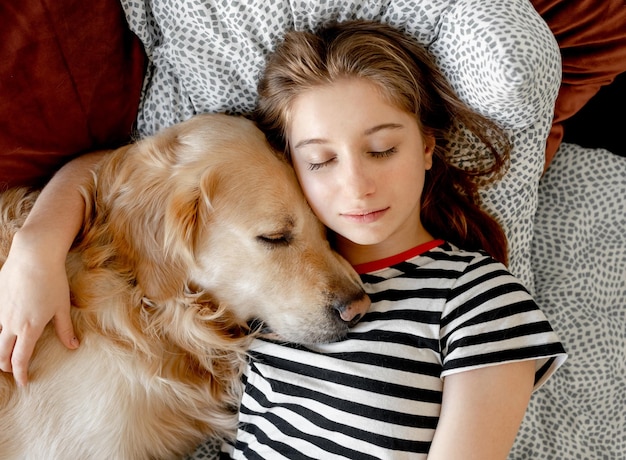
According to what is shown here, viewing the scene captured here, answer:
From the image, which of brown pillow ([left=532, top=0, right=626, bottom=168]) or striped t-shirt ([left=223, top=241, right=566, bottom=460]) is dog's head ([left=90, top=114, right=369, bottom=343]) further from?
brown pillow ([left=532, top=0, right=626, bottom=168])

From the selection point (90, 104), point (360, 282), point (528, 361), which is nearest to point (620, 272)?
point (528, 361)

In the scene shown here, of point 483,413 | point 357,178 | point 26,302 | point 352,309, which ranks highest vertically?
point 357,178

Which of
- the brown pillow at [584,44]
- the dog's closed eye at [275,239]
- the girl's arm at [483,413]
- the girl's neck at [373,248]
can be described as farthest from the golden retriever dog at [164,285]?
the brown pillow at [584,44]

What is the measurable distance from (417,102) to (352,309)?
50cm

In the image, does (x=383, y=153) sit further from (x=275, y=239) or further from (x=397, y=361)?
(x=397, y=361)

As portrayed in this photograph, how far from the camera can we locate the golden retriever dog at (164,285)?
1.37 meters

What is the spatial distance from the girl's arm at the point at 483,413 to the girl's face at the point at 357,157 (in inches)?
15.0

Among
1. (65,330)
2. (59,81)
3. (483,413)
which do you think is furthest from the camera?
(59,81)

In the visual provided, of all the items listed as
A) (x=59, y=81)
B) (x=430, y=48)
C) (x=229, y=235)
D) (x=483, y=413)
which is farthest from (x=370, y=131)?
(x=59, y=81)

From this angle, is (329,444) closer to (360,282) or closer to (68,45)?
(360,282)

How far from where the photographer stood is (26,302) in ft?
4.33

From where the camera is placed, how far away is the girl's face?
4.40 ft

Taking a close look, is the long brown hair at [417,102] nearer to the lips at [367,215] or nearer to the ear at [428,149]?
the ear at [428,149]

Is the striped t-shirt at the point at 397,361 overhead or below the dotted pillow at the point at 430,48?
below
